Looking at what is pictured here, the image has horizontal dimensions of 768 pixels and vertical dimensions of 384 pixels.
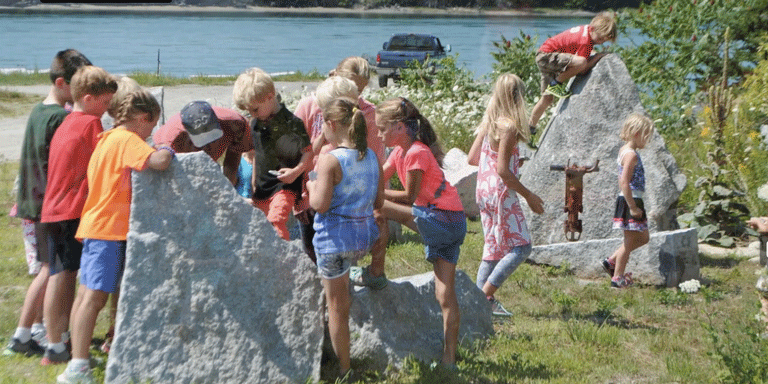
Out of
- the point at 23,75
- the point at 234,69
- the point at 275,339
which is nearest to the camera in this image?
the point at 275,339

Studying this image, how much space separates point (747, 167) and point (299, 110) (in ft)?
15.6

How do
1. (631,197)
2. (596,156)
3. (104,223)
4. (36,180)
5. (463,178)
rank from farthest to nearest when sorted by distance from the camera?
(463,178), (596,156), (631,197), (36,180), (104,223)

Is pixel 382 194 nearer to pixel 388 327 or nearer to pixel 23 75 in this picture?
pixel 388 327

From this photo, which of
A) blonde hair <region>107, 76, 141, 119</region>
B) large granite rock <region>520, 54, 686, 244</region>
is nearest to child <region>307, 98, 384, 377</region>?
blonde hair <region>107, 76, 141, 119</region>

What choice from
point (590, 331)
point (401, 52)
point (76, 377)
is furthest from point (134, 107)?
point (401, 52)

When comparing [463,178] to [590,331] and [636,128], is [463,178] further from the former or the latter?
[590,331]

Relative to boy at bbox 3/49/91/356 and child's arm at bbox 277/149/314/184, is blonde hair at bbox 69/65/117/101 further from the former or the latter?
child's arm at bbox 277/149/314/184

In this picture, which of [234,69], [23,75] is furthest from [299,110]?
[234,69]

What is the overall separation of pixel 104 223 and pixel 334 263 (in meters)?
1.05

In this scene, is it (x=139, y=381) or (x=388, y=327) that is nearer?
(x=139, y=381)

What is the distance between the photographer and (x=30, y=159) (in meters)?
4.44

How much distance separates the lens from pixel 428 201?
4.43 metres

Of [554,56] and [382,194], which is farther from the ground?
[554,56]

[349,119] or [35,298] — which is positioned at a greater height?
[349,119]
